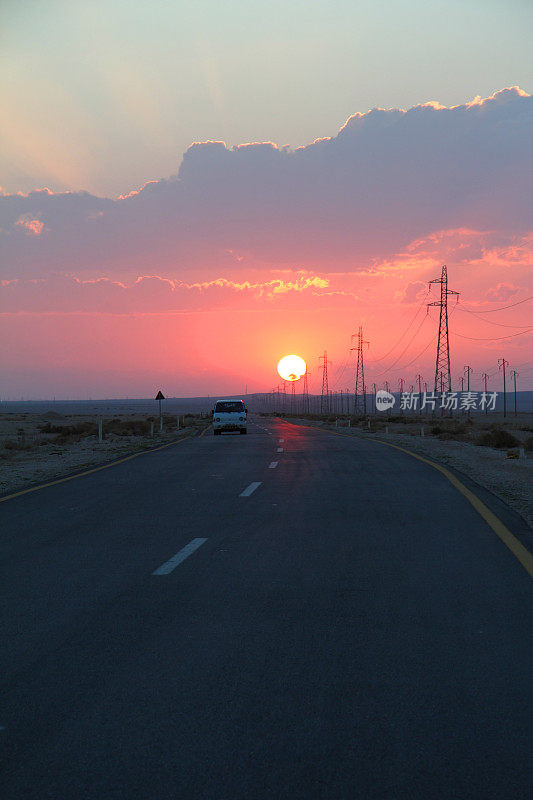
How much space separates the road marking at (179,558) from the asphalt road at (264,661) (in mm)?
49

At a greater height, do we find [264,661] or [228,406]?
[228,406]

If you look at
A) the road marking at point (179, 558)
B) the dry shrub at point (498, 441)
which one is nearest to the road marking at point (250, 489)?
the road marking at point (179, 558)

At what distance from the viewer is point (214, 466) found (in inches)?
832

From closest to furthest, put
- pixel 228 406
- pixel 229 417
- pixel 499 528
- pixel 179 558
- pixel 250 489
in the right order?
pixel 179 558 → pixel 499 528 → pixel 250 489 → pixel 229 417 → pixel 228 406

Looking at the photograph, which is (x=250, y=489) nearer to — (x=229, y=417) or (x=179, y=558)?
(x=179, y=558)

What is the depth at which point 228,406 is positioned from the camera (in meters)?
46.5

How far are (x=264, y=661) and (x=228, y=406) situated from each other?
136 feet

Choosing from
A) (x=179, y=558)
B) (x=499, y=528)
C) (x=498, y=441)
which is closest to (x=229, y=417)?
(x=498, y=441)

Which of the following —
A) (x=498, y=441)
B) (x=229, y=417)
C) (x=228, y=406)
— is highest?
(x=228, y=406)

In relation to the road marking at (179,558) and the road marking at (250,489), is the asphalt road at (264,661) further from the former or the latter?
the road marking at (250,489)

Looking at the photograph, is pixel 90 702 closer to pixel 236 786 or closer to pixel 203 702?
pixel 203 702

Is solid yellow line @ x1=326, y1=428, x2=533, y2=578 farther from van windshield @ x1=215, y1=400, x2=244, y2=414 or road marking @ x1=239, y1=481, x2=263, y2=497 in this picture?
van windshield @ x1=215, y1=400, x2=244, y2=414

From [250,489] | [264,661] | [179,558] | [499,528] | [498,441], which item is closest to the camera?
[264,661]

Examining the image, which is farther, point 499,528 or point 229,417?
point 229,417
